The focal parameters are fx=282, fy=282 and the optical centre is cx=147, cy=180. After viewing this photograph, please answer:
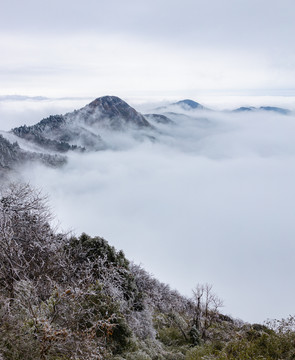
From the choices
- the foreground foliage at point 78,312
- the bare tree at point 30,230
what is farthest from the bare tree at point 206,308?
the bare tree at point 30,230

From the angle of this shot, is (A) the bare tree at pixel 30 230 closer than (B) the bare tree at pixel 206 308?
Yes

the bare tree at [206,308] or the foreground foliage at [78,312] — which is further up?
the foreground foliage at [78,312]

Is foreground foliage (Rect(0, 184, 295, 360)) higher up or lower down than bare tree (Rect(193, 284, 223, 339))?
higher up

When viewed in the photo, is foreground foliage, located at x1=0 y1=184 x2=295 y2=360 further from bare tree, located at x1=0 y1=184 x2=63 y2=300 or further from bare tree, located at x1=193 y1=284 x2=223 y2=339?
bare tree, located at x1=193 y1=284 x2=223 y2=339

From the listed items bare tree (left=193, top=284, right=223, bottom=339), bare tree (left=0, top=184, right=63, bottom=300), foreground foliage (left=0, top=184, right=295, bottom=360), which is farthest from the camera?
bare tree (left=193, top=284, right=223, bottom=339)

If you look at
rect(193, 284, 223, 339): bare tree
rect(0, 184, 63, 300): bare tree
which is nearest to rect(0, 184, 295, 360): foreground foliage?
rect(0, 184, 63, 300): bare tree

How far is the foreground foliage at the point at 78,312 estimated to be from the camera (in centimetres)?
794

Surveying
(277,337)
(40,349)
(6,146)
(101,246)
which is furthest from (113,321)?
(6,146)

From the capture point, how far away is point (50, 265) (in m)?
16.4

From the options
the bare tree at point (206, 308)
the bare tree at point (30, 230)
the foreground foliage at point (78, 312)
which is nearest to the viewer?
the foreground foliage at point (78, 312)

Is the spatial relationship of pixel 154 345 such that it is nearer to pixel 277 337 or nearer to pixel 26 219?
pixel 277 337

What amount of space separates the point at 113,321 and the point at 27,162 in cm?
19405

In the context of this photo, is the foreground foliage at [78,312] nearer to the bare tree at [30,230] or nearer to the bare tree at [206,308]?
the bare tree at [30,230]

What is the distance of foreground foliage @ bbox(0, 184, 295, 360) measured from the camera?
7945 mm
